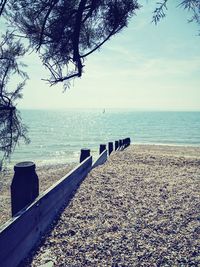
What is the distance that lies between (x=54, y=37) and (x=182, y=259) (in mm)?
3458

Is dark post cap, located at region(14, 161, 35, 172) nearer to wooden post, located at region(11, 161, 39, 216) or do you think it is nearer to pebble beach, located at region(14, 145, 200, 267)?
wooden post, located at region(11, 161, 39, 216)

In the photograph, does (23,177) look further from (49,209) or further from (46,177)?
(46,177)

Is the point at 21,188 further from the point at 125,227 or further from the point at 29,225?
the point at 125,227

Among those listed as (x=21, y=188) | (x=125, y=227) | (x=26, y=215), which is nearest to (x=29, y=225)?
(x=26, y=215)

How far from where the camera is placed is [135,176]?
8391 millimetres

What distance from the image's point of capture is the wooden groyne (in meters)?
3.22

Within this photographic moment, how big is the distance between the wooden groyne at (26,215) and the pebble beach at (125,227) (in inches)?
6.8

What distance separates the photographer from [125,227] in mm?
4637

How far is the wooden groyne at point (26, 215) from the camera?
322 centimetres

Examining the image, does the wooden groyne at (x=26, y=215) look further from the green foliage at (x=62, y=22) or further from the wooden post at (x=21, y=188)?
the green foliage at (x=62, y=22)

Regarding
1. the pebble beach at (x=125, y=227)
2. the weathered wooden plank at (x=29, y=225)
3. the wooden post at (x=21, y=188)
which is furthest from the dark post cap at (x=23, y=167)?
the pebble beach at (x=125, y=227)

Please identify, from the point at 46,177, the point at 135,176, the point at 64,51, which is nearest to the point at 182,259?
the point at 64,51

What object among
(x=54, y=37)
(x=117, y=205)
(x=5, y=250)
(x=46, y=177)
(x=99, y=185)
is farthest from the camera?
(x=46, y=177)

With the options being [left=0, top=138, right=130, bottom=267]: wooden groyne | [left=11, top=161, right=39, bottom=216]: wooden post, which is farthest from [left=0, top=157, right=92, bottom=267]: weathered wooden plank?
[left=11, top=161, right=39, bottom=216]: wooden post
